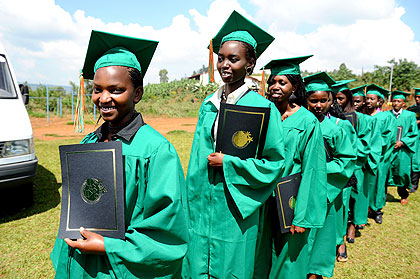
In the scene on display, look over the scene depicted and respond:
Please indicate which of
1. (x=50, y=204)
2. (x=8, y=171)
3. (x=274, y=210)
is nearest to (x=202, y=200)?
(x=274, y=210)

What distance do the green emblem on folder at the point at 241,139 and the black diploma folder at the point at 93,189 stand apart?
3.35 ft

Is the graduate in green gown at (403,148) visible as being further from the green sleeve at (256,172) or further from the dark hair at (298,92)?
the green sleeve at (256,172)

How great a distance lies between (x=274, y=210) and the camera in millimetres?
2709

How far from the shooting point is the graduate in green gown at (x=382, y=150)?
552 centimetres

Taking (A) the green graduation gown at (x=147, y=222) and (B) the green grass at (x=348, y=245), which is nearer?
(A) the green graduation gown at (x=147, y=222)

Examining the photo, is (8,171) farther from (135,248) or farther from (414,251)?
(414,251)

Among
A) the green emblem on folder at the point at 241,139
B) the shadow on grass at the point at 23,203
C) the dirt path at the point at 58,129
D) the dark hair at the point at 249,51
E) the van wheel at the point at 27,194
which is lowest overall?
the dirt path at the point at 58,129

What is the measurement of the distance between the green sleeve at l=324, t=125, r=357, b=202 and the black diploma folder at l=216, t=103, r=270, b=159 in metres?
1.33

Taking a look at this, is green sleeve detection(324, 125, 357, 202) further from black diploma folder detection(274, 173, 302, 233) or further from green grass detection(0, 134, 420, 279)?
green grass detection(0, 134, 420, 279)

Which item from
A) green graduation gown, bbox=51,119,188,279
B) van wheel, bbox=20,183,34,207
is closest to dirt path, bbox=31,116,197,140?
van wheel, bbox=20,183,34,207

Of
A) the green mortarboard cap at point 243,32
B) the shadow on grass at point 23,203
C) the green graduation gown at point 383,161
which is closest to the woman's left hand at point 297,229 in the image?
the green mortarboard cap at point 243,32

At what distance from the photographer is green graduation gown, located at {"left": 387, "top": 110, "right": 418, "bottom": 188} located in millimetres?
6668

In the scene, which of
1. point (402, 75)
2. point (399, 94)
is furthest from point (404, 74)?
point (399, 94)

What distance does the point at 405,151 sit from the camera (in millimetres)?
6844
